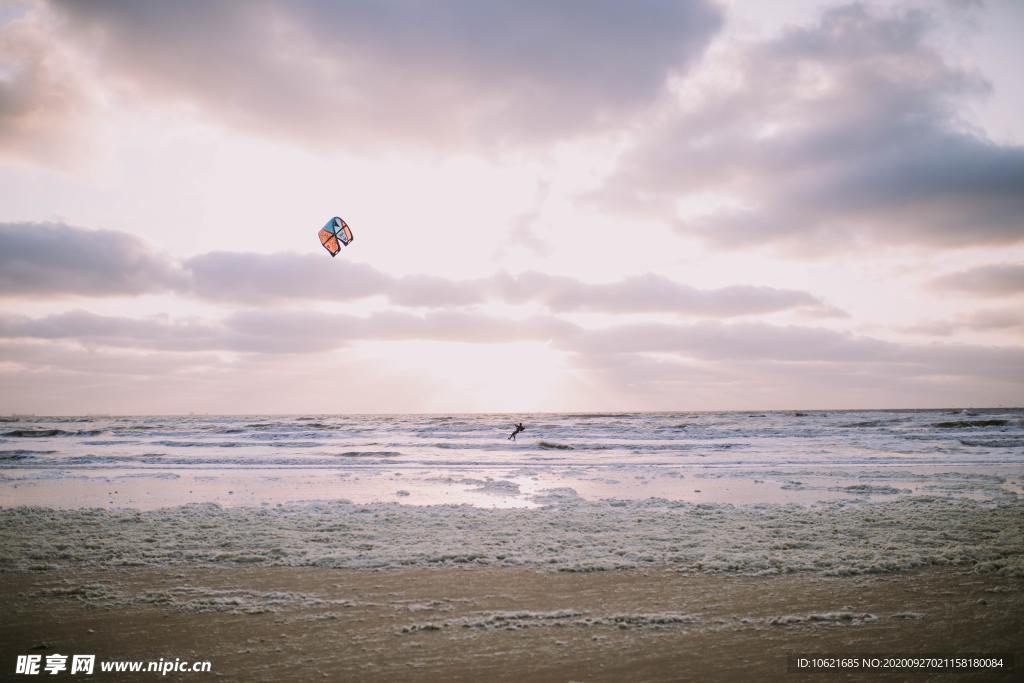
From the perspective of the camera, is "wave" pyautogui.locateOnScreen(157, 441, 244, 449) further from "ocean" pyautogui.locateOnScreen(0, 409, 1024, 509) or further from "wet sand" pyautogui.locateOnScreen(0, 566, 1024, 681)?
"wet sand" pyautogui.locateOnScreen(0, 566, 1024, 681)

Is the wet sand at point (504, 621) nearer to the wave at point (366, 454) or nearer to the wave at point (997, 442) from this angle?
the wave at point (366, 454)

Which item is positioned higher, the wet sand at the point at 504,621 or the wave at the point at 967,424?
the wet sand at the point at 504,621

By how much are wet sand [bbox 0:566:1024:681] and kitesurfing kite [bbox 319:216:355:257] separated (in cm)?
1140

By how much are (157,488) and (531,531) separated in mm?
13001

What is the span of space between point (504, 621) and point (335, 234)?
14.0 m

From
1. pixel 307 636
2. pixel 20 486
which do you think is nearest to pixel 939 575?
pixel 307 636

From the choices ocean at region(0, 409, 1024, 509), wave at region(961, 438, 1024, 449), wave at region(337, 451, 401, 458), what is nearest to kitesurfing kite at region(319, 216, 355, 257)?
ocean at region(0, 409, 1024, 509)

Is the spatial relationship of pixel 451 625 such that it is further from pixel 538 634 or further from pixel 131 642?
pixel 131 642

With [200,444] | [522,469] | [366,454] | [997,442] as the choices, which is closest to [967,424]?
[997,442]

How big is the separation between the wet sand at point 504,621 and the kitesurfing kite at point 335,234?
1140cm

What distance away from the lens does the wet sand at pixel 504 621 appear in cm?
454

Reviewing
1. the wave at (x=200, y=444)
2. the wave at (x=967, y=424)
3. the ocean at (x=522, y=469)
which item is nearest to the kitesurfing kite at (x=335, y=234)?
the ocean at (x=522, y=469)

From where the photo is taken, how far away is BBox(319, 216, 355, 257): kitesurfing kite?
16.9 meters

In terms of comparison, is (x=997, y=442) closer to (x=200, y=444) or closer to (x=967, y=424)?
(x=967, y=424)
